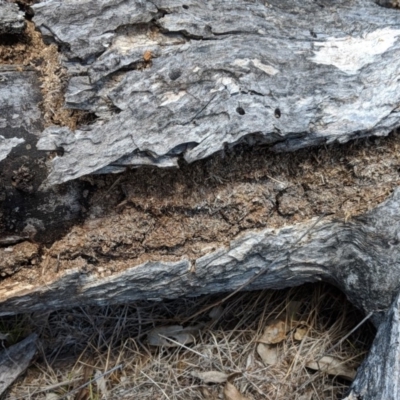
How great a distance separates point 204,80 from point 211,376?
110 centimetres

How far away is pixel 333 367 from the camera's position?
81.0 inches

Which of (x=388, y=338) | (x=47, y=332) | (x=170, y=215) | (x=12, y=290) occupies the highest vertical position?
(x=170, y=215)

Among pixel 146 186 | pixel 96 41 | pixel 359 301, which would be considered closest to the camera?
pixel 96 41

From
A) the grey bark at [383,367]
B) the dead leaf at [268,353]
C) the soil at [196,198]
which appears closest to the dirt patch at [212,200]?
the soil at [196,198]

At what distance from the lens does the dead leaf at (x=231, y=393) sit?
2.04 meters

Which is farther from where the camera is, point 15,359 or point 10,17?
point 15,359

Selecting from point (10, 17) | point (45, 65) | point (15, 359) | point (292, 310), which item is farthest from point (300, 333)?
point (10, 17)

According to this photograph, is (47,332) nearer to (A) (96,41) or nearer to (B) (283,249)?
(B) (283,249)

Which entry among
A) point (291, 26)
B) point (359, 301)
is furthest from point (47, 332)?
point (291, 26)

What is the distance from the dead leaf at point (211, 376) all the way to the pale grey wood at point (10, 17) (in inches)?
51.7

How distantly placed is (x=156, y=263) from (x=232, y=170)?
355mm

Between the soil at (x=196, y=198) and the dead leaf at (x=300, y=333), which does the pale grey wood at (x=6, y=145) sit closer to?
the soil at (x=196, y=198)

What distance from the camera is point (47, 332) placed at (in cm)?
219

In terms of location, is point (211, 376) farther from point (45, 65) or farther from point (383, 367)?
point (45, 65)
